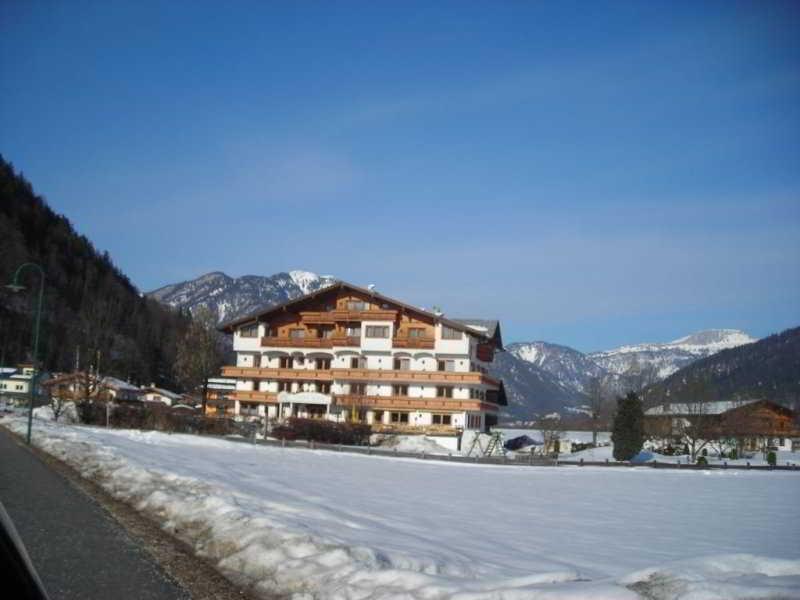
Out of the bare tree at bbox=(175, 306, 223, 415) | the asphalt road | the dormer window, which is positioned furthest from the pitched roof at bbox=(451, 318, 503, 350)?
the asphalt road

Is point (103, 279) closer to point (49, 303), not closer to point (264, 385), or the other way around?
point (49, 303)

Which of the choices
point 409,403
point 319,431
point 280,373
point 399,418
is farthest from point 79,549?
point 280,373

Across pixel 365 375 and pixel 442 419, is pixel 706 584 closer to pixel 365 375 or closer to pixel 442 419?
pixel 442 419

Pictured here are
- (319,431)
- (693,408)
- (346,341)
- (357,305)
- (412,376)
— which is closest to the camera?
(319,431)

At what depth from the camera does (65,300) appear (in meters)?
157

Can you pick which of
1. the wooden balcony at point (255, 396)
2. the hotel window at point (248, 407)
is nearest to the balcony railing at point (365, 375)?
the wooden balcony at point (255, 396)

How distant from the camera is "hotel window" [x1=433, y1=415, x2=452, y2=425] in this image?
61875mm

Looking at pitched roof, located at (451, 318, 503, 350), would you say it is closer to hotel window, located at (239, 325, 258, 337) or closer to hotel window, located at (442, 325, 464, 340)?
hotel window, located at (442, 325, 464, 340)

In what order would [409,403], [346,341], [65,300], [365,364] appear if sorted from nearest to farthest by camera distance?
1. [409,403]
2. [365,364]
3. [346,341]
4. [65,300]

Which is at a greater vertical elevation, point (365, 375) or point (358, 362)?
point (358, 362)

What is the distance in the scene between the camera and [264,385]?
2689 inches

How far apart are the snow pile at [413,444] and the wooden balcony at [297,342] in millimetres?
13573

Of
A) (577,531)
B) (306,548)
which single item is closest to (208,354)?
(577,531)

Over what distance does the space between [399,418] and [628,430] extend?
1977cm
